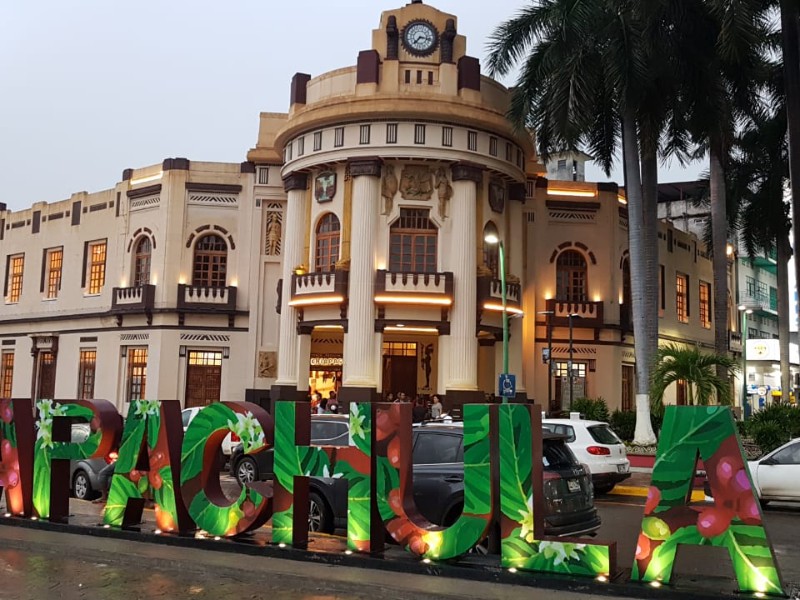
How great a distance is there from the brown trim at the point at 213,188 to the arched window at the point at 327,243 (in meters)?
6.36

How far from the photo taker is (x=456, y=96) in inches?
1188

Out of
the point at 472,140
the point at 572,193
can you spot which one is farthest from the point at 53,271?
the point at 572,193

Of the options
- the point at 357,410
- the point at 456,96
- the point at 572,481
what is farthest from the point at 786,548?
the point at 456,96

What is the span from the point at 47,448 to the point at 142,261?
87.7 feet

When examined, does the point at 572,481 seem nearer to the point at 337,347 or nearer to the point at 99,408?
the point at 99,408

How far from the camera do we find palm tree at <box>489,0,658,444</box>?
23.1 meters

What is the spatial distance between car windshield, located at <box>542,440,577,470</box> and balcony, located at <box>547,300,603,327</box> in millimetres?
24627

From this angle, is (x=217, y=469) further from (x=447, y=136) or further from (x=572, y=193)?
(x=572, y=193)

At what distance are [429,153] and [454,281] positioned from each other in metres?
4.63

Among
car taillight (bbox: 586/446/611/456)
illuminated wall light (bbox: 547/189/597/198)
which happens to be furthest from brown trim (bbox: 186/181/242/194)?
car taillight (bbox: 586/446/611/456)

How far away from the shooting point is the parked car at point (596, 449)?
1686 cm

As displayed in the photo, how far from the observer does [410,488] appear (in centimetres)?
943

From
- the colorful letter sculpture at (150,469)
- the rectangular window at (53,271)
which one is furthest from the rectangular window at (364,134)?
the colorful letter sculpture at (150,469)

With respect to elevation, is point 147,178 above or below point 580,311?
above
